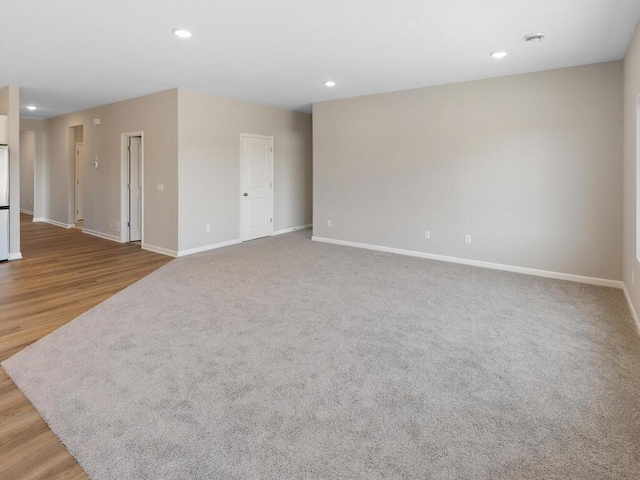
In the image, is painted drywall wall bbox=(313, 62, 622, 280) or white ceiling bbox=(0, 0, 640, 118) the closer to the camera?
white ceiling bbox=(0, 0, 640, 118)

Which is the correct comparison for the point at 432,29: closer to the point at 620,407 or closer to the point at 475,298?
the point at 475,298

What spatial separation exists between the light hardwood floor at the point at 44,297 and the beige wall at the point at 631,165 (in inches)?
169

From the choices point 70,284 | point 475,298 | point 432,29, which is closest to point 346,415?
point 475,298

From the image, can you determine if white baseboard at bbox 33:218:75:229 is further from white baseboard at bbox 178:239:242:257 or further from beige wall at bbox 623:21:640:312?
beige wall at bbox 623:21:640:312

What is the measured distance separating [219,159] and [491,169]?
4308 mm

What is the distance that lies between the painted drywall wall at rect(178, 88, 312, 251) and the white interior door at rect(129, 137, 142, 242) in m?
1.51

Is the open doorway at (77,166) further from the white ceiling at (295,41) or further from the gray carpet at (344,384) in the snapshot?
the gray carpet at (344,384)

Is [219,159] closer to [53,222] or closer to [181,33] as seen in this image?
[181,33]

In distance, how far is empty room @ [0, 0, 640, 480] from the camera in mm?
1963

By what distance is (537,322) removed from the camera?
348 centimetres

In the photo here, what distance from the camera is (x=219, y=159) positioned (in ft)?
22.0

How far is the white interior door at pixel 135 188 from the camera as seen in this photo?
7086 millimetres

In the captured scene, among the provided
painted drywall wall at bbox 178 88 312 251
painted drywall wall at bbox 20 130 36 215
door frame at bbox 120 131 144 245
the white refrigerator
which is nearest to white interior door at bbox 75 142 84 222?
painted drywall wall at bbox 20 130 36 215

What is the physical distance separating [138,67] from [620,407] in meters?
5.57
